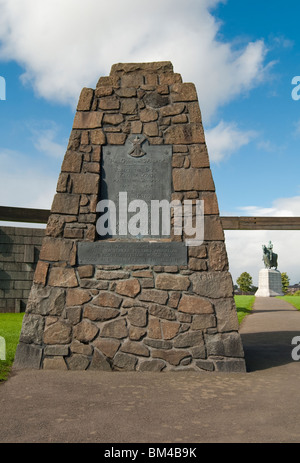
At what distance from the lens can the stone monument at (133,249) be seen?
4.96m

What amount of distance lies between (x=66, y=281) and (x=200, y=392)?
88.9 inches

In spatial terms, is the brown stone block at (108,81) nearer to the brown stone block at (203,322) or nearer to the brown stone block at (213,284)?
the brown stone block at (213,284)

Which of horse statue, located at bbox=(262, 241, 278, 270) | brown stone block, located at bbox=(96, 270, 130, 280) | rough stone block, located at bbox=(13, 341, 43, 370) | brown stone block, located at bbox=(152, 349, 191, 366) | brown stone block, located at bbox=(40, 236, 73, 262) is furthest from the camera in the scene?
horse statue, located at bbox=(262, 241, 278, 270)

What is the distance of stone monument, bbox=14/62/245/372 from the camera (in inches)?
195

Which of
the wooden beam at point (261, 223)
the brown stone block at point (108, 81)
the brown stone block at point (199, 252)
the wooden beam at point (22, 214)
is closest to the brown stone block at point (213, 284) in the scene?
the brown stone block at point (199, 252)

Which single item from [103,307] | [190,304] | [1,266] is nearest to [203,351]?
[190,304]

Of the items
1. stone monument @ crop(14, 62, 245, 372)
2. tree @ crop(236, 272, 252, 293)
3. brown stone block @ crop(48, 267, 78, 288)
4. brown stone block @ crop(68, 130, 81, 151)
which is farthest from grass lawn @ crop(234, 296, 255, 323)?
tree @ crop(236, 272, 252, 293)

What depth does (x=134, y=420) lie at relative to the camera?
311 cm

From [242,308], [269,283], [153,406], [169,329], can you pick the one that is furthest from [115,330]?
[269,283]

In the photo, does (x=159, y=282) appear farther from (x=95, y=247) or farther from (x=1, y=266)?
(x=1, y=266)

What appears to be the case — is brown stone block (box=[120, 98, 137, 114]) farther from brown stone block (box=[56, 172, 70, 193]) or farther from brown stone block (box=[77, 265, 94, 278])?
brown stone block (box=[77, 265, 94, 278])

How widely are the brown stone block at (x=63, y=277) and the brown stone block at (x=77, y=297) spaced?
0.10m

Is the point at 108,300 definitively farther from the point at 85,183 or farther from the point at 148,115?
the point at 148,115

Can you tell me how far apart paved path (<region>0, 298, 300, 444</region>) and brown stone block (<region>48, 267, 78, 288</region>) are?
112 cm
